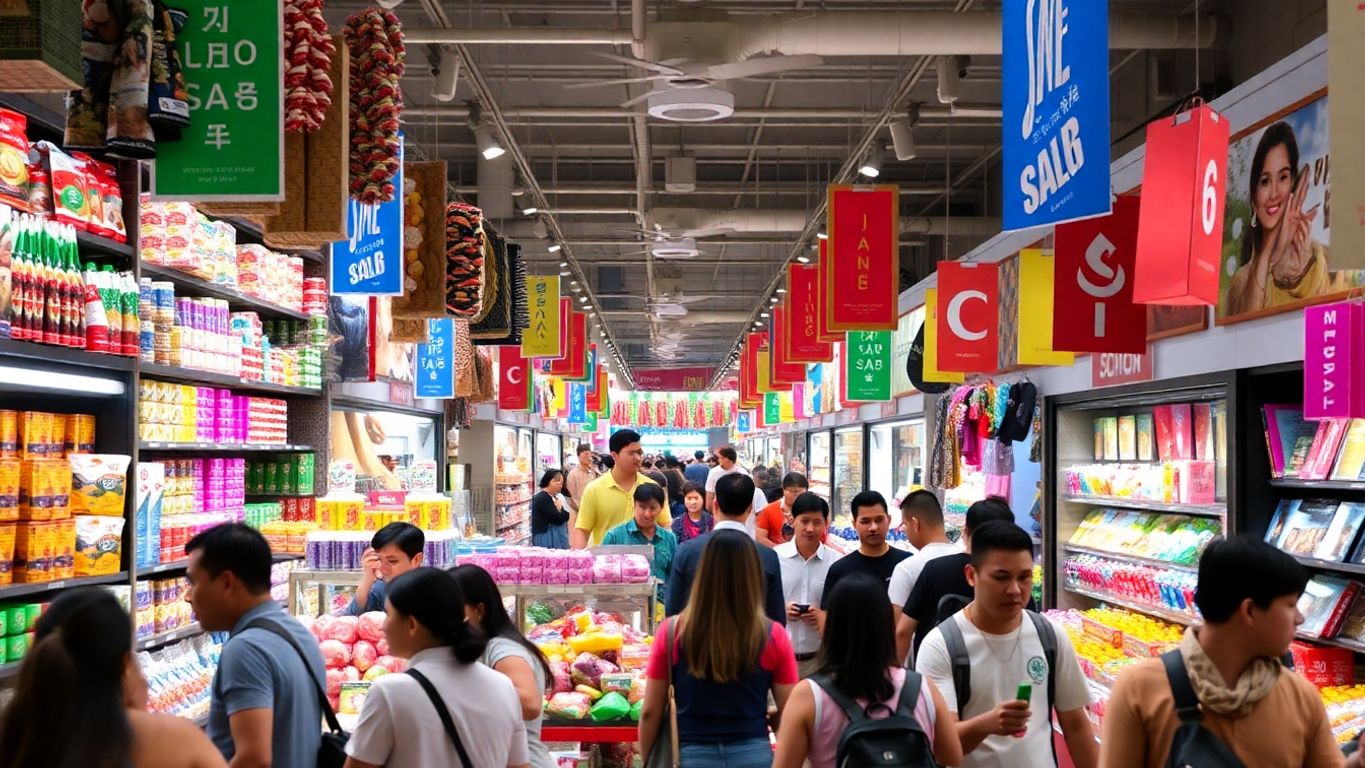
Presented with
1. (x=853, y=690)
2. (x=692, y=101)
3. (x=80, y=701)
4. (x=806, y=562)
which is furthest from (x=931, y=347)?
(x=80, y=701)

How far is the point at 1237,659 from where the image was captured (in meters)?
2.67

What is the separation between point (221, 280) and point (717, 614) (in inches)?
153

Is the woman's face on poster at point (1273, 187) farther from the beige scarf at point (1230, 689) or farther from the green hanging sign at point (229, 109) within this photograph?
the green hanging sign at point (229, 109)

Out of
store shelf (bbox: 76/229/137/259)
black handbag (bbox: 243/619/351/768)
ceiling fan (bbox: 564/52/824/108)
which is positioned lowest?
black handbag (bbox: 243/619/351/768)

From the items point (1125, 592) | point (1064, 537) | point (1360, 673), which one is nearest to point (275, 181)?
point (1360, 673)

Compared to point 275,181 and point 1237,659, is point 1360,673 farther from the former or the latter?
point 275,181

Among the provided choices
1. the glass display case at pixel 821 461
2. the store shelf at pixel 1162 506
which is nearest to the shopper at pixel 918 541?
the store shelf at pixel 1162 506

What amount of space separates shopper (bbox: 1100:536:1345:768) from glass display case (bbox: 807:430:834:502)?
18.5 meters

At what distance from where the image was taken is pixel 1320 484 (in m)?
6.08

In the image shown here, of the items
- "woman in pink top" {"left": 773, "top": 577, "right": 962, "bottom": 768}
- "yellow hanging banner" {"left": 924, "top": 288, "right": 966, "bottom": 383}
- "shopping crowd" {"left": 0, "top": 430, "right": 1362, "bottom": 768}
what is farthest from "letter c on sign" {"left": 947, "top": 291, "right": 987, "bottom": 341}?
"woman in pink top" {"left": 773, "top": 577, "right": 962, "bottom": 768}

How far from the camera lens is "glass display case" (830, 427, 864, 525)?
64.2 ft

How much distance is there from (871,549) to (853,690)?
2921 mm

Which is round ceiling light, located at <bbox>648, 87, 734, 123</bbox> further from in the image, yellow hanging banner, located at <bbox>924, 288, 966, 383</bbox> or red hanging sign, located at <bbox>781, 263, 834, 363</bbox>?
red hanging sign, located at <bbox>781, 263, 834, 363</bbox>

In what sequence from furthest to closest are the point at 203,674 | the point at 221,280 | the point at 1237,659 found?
1. the point at 221,280
2. the point at 203,674
3. the point at 1237,659
